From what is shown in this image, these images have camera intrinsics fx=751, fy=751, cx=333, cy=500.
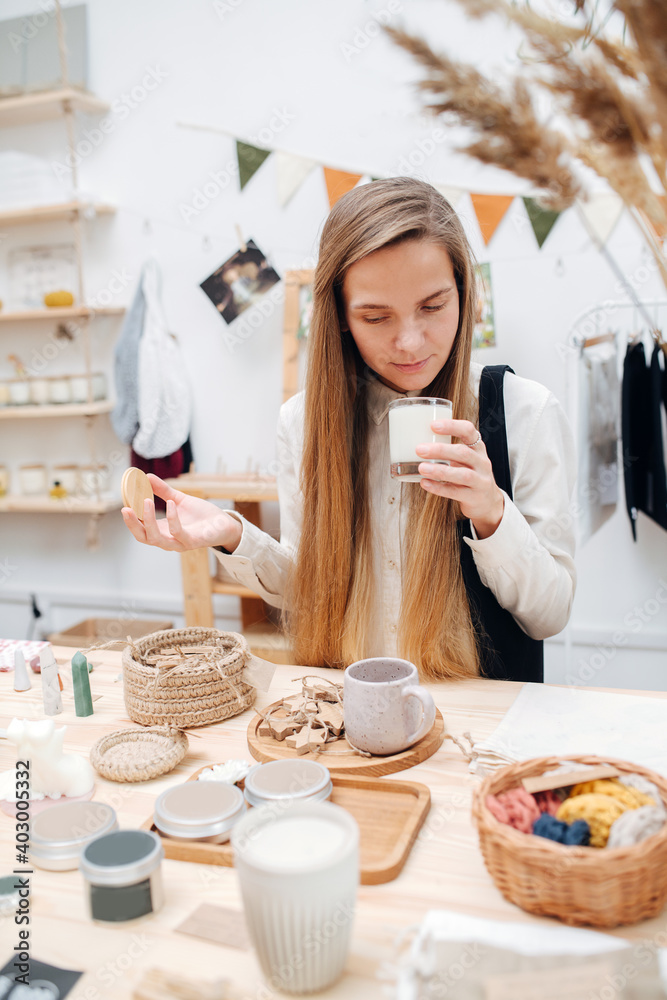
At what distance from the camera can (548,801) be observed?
0.74 meters

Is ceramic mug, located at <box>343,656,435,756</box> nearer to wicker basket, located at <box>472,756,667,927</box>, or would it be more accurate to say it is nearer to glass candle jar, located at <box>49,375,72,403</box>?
wicker basket, located at <box>472,756,667,927</box>

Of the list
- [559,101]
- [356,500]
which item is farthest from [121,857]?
[356,500]

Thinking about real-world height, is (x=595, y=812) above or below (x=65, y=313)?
below

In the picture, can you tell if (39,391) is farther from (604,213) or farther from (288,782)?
(288,782)

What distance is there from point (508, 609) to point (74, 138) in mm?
3016

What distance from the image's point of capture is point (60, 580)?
146 inches

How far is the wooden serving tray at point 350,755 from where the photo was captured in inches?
36.8

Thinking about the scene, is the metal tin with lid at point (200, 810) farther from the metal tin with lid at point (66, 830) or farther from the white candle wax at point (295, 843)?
the white candle wax at point (295, 843)

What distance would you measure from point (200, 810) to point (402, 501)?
827 mm

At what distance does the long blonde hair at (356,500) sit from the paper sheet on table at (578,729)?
0.71 ft

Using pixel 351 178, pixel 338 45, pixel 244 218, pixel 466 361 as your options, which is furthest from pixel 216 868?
pixel 338 45

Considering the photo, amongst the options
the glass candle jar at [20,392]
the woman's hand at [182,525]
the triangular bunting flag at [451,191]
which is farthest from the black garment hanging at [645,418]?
the glass candle jar at [20,392]

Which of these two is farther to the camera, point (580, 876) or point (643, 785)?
point (643, 785)

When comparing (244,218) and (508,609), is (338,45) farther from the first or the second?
(508,609)
